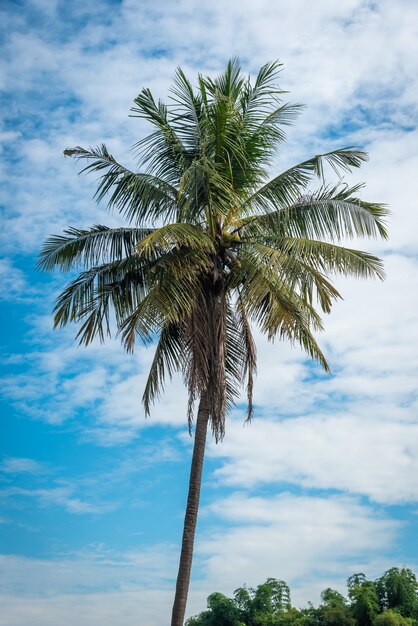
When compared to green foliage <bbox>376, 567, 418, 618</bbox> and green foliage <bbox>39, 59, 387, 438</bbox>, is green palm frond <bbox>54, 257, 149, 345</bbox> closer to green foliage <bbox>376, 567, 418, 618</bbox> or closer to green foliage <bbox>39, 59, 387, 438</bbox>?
green foliage <bbox>39, 59, 387, 438</bbox>

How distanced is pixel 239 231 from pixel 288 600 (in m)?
37.8

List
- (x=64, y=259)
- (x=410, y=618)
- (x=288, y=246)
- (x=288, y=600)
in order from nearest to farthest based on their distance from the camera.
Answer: (x=288, y=246)
(x=64, y=259)
(x=410, y=618)
(x=288, y=600)

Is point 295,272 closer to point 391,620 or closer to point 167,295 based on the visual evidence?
point 167,295

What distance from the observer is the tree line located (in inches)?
1478

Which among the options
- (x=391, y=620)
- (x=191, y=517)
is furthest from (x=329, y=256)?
(x=391, y=620)

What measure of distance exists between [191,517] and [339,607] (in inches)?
1196

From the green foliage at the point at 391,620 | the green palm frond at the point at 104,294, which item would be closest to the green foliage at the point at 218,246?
the green palm frond at the point at 104,294

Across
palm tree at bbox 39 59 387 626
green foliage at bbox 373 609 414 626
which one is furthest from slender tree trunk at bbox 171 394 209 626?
green foliage at bbox 373 609 414 626

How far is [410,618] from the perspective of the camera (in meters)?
37.2

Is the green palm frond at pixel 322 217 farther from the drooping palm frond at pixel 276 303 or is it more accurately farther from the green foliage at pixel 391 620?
the green foliage at pixel 391 620

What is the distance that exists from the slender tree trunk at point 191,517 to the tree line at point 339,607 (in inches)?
1079

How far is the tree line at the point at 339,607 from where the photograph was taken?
37.5 meters

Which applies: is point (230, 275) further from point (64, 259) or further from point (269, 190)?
point (64, 259)

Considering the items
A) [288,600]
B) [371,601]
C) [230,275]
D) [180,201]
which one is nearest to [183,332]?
[230,275]
